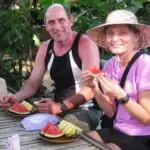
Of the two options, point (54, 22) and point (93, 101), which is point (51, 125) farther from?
point (54, 22)

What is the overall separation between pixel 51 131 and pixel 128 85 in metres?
0.49

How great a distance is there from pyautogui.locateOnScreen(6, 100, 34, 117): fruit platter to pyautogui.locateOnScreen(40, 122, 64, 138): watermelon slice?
1.32 ft

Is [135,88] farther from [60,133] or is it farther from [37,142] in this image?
[37,142]

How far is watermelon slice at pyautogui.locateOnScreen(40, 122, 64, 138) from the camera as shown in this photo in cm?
199

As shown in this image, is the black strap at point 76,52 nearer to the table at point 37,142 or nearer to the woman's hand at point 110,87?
the table at point 37,142

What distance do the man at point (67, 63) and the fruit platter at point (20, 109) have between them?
0.55ft

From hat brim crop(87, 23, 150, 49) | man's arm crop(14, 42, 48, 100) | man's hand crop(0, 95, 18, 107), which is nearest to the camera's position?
hat brim crop(87, 23, 150, 49)

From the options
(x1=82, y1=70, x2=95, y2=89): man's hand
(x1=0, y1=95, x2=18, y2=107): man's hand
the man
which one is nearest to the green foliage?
the man

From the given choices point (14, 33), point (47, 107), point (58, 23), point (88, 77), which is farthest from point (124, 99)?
point (14, 33)

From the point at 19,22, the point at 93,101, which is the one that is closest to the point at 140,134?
the point at 93,101

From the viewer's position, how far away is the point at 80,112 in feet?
8.98

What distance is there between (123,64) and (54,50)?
0.83 metres

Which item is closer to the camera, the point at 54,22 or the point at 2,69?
the point at 54,22

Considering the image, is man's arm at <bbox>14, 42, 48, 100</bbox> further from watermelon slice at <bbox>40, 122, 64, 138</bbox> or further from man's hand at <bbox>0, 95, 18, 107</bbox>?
watermelon slice at <bbox>40, 122, 64, 138</bbox>
